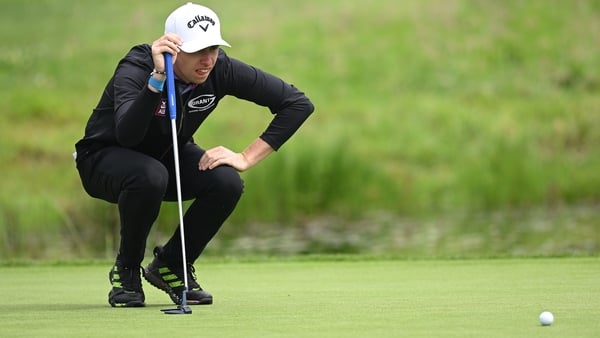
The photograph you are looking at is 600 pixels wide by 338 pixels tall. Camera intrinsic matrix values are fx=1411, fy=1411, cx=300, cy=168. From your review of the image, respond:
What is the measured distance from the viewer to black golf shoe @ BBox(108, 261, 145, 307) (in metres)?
6.39

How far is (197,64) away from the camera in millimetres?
6258

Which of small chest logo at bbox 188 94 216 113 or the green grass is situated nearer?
the green grass

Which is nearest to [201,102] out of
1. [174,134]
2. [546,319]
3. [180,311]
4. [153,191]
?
[174,134]

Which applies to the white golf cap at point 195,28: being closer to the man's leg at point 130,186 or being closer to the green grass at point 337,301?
the man's leg at point 130,186

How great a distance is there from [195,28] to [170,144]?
0.63m

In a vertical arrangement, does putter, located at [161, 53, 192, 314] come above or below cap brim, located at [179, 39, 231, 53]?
below

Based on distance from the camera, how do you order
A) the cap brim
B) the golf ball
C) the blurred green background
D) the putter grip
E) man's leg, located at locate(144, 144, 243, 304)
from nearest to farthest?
the golf ball
the putter grip
the cap brim
man's leg, located at locate(144, 144, 243, 304)
the blurred green background

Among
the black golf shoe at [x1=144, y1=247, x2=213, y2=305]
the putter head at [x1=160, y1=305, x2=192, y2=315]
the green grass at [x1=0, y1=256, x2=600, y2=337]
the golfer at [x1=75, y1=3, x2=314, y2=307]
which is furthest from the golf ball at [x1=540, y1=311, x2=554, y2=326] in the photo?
the black golf shoe at [x1=144, y1=247, x2=213, y2=305]

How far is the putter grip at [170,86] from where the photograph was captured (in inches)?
A: 237

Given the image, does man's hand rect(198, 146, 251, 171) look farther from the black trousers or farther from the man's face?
the man's face

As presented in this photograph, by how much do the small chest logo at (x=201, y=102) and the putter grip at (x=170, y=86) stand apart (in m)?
0.29

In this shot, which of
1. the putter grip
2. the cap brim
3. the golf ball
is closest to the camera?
the golf ball

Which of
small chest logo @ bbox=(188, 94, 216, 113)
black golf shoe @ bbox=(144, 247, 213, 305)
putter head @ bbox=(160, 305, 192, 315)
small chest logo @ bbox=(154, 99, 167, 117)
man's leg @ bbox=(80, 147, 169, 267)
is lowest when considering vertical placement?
putter head @ bbox=(160, 305, 192, 315)

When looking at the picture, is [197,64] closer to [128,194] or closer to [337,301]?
[128,194]
